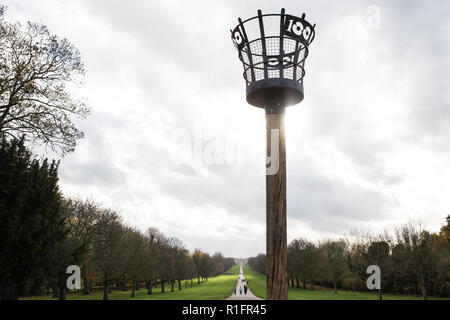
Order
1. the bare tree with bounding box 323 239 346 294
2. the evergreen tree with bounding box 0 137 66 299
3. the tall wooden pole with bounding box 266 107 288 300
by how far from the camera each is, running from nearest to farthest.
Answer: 1. the tall wooden pole with bounding box 266 107 288 300
2. the evergreen tree with bounding box 0 137 66 299
3. the bare tree with bounding box 323 239 346 294

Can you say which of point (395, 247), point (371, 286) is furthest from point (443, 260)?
point (371, 286)

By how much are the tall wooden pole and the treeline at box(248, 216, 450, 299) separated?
3566 cm

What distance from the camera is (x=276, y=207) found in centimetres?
655

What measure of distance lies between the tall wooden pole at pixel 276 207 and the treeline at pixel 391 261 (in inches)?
1404

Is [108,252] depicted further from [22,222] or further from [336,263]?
[336,263]

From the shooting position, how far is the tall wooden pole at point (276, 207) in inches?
248

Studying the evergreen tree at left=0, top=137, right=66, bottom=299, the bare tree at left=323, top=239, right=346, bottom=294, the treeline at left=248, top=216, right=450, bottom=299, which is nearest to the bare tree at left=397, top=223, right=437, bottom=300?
the treeline at left=248, top=216, right=450, bottom=299

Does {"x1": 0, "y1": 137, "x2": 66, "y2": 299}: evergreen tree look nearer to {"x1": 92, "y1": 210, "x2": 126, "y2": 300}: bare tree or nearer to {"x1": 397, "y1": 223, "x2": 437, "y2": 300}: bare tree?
{"x1": 92, "y1": 210, "x2": 126, "y2": 300}: bare tree

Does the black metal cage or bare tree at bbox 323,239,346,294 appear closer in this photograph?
the black metal cage

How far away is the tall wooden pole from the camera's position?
20.7 feet

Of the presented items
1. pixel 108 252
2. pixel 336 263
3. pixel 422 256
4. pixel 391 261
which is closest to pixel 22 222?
pixel 108 252
